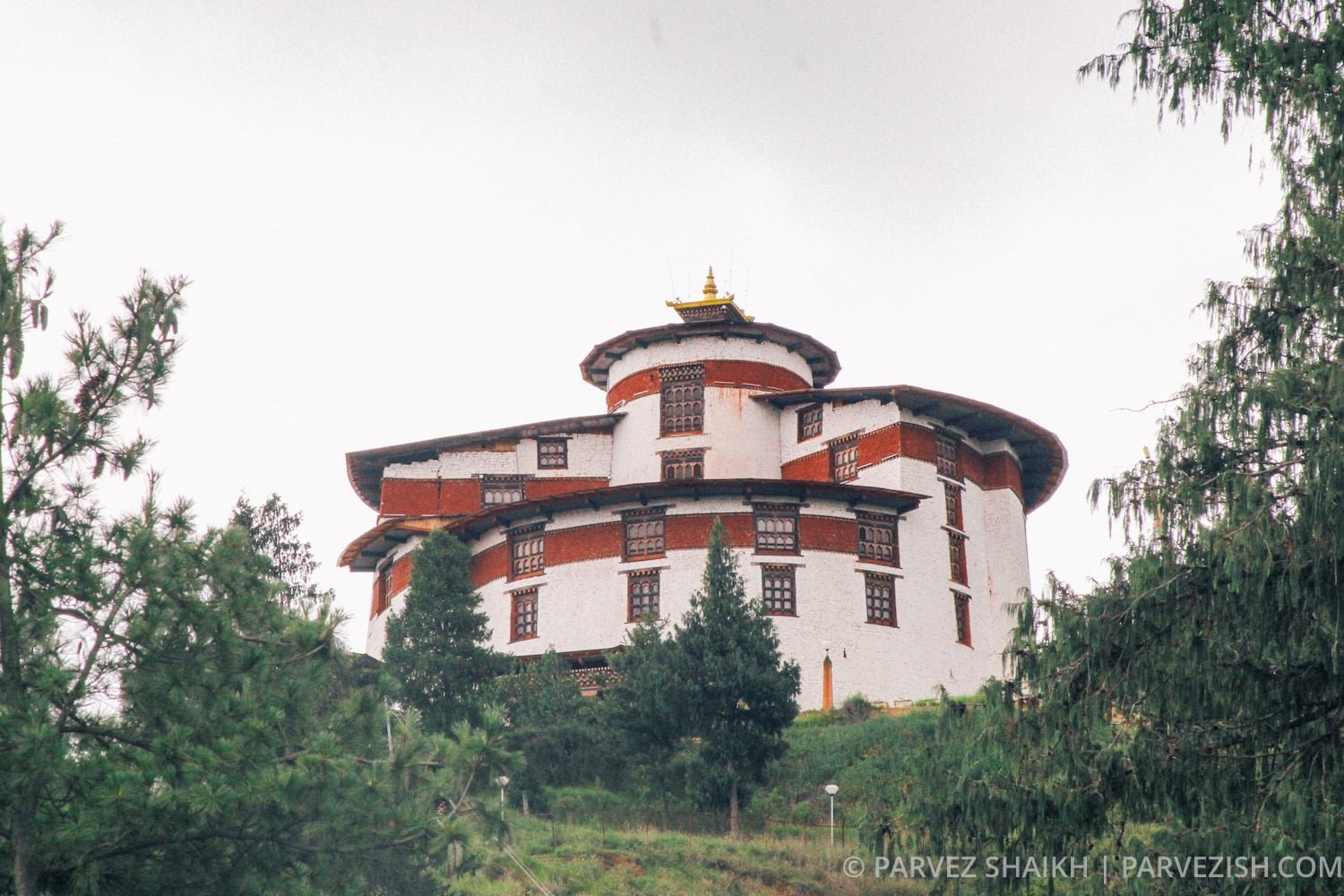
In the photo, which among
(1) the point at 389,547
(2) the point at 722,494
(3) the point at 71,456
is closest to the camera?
(3) the point at 71,456

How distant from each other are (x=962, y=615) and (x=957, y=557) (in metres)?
1.86

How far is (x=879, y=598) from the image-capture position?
46844 mm

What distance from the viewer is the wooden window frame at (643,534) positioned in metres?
47.2

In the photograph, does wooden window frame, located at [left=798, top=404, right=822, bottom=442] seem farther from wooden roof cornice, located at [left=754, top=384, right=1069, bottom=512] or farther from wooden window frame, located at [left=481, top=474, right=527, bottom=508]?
wooden window frame, located at [left=481, top=474, right=527, bottom=508]

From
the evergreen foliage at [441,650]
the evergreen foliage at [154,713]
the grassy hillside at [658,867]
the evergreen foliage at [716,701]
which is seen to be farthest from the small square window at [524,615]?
the evergreen foliage at [154,713]

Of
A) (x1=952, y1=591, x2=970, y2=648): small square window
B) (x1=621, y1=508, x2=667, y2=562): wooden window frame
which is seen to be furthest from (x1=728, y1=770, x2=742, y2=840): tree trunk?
(x1=952, y1=591, x2=970, y2=648): small square window

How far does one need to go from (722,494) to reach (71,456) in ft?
109

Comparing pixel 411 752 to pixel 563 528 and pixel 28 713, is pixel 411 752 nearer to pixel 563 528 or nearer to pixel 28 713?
pixel 28 713

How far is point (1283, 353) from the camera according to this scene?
15.3m

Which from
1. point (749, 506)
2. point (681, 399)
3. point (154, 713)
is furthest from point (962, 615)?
point (154, 713)

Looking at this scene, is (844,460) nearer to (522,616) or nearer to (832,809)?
(522,616)

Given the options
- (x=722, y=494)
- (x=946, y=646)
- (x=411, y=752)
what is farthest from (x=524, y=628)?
(x=411, y=752)

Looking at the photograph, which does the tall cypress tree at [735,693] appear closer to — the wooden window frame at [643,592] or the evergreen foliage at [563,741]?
the evergreen foliage at [563,741]

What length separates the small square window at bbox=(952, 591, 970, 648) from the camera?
158ft
